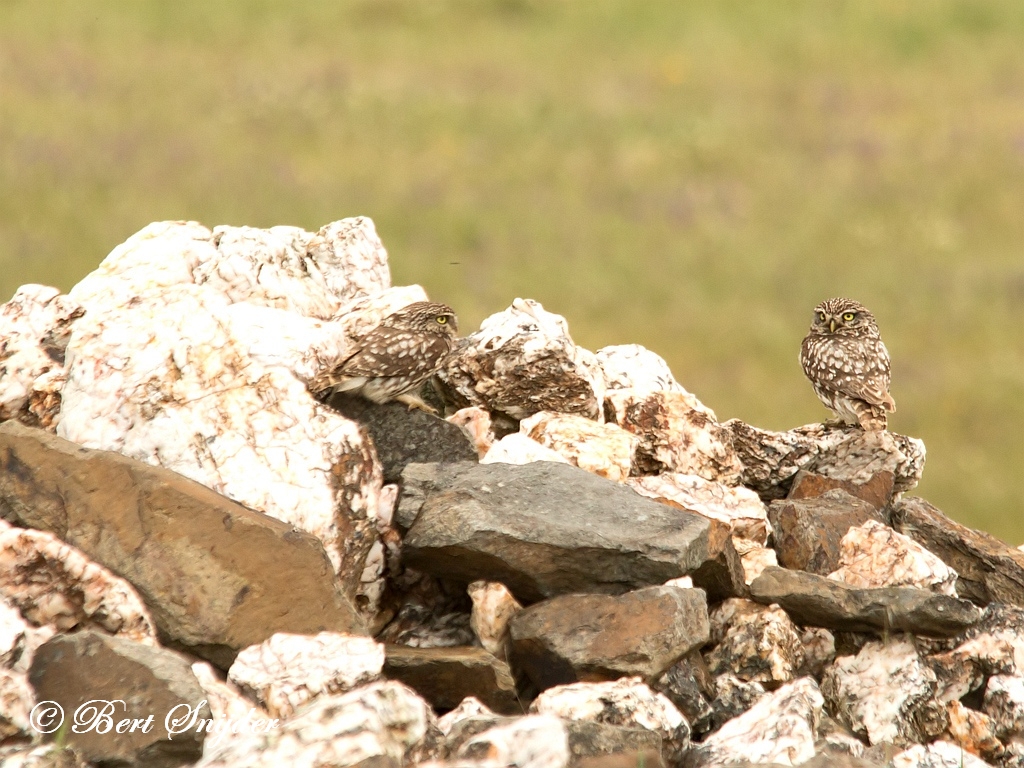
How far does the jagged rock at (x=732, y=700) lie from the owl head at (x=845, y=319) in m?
3.29

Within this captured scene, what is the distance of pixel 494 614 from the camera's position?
18.0 feet

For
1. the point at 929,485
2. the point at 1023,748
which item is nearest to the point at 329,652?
the point at 1023,748

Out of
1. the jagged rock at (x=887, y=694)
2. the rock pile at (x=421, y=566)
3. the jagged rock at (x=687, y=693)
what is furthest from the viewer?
the jagged rock at (x=887, y=694)

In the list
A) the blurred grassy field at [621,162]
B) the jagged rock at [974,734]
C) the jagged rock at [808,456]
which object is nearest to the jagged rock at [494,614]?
the jagged rock at [974,734]

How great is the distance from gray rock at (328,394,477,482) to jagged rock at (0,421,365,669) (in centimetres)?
120

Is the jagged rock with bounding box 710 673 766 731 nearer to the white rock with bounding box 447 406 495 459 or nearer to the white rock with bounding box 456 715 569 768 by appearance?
the white rock with bounding box 456 715 569 768

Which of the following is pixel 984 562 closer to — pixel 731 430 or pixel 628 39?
pixel 731 430

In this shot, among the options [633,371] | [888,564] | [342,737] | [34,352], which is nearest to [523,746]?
[342,737]

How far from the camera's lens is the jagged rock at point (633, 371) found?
773cm

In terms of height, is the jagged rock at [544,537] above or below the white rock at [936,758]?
above

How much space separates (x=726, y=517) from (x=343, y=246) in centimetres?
273

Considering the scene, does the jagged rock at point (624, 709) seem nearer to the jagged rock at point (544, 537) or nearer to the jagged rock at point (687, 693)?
the jagged rock at point (687, 693)

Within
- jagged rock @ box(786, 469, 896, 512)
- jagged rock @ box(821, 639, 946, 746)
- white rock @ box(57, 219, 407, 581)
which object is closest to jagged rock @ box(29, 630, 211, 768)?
white rock @ box(57, 219, 407, 581)

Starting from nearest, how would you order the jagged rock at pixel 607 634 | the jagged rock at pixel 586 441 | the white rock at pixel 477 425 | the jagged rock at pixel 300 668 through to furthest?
1. the jagged rock at pixel 300 668
2. the jagged rock at pixel 607 634
3. the jagged rock at pixel 586 441
4. the white rock at pixel 477 425
